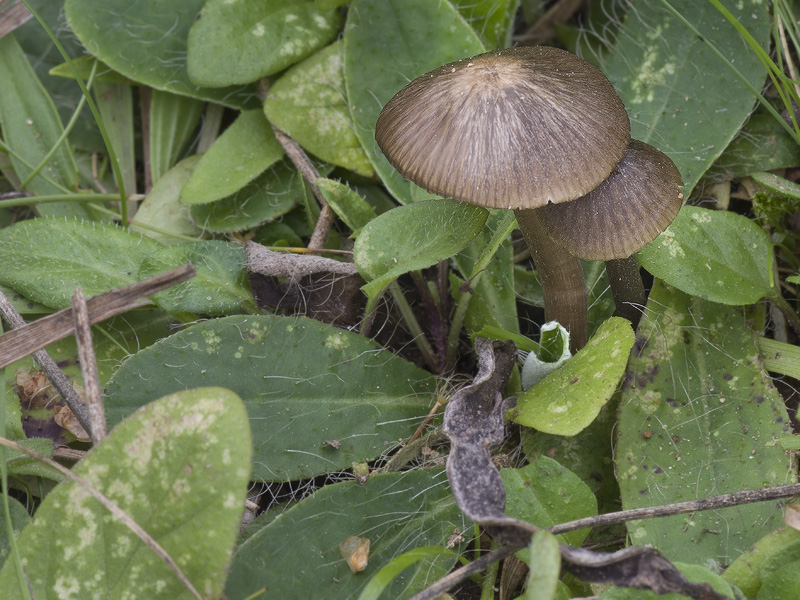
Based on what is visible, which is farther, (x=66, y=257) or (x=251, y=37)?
(x=251, y=37)

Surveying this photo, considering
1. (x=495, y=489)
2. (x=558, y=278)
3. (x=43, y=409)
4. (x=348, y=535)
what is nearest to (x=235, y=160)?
(x=43, y=409)

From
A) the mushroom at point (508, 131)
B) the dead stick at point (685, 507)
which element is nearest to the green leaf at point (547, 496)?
the dead stick at point (685, 507)

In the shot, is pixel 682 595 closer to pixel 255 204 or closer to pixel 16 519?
pixel 16 519

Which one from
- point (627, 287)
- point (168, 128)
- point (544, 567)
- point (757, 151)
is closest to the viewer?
point (544, 567)

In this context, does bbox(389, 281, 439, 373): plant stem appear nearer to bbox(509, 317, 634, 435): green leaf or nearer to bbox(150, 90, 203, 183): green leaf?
bbox(509, 317, 634, 435): green leaf

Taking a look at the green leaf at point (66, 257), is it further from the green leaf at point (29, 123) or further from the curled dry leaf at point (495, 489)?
the curled dry leaf at point (495, 489)

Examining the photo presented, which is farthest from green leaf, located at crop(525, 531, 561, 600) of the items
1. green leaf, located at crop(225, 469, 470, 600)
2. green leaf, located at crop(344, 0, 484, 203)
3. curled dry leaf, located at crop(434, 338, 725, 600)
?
green leaf, located at crop(344, 0, 484, 203)
